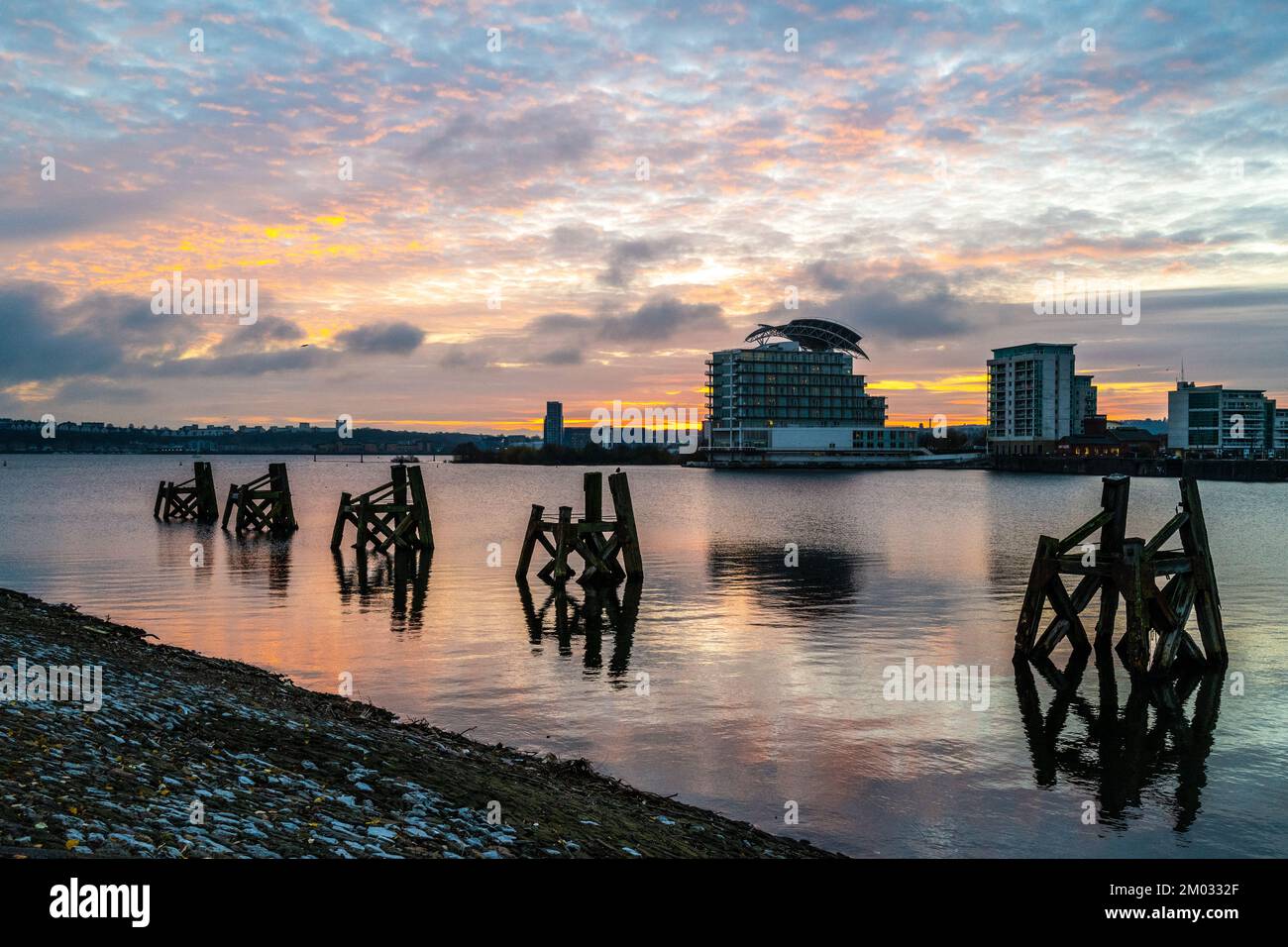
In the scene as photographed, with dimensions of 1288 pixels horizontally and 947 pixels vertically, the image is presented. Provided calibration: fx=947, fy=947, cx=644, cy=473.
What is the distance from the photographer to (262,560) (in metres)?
43.7

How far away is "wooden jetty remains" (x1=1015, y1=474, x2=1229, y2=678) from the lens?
789 inches

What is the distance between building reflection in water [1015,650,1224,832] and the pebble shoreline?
224 inches

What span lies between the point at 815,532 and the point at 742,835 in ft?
169

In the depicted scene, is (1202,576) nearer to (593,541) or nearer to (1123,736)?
(1123,736)

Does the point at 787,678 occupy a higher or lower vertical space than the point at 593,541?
lower

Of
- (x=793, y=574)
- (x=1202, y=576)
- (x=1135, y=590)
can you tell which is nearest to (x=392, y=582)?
(x=793, y=574)

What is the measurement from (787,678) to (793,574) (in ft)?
64.9

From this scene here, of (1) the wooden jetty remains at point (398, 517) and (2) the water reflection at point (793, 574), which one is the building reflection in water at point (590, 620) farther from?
(1) the wooden jetty remains at point (398, 517)

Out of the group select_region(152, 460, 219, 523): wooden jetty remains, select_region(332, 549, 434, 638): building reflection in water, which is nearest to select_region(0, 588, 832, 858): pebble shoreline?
select_region(332, 549, 434, 638): building reflection in water

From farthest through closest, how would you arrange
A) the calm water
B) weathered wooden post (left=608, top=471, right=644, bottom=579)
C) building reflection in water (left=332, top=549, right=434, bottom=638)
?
1. weathered wooden post (left=608, top=471, right=644, bottom=579)
2. building reflection in water (left=332, top=549, right=434, bottom=638)
3. the calm water

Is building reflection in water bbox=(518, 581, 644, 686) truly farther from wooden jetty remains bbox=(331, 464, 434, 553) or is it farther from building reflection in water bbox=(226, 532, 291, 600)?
wooden jetty remains bbox=(331, 464, 434, 553)

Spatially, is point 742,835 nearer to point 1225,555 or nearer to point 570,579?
point 570,579

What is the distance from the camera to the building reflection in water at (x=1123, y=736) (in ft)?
46.3
